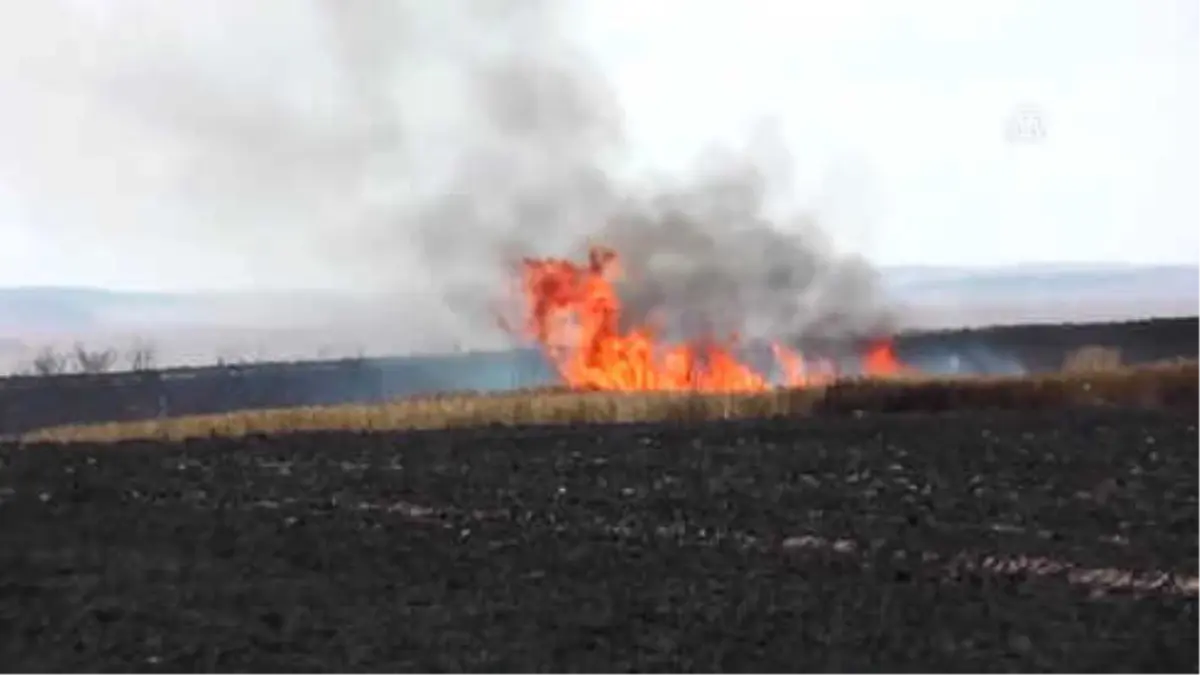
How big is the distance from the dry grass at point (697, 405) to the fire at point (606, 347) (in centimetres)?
573

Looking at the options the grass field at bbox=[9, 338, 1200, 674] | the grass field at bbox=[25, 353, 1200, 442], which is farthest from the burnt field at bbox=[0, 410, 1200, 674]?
the grass field at bbox=[25, 353, 1200, 442]

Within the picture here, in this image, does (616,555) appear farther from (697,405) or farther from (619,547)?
(697,405)

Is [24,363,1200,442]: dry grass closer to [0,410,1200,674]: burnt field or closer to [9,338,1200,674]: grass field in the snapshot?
[9,338,1200,674]: grass field

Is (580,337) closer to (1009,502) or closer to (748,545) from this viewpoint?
(1009,502)

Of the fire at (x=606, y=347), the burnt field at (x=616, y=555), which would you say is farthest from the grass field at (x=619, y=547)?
the fire at (x=606, y=347)

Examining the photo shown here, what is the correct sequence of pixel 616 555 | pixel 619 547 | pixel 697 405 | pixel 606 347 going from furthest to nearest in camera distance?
pixel 606 347, pixel 697 405, pixel 619 547, pixel 616 555

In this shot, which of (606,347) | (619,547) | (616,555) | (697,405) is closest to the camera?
(616,555)

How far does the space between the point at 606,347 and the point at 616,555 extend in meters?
24.2

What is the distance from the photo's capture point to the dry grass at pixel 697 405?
30.3 m

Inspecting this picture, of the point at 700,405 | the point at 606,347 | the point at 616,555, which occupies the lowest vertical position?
the point at 616,555

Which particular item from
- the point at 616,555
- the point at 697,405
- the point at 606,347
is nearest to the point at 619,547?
the point at 616,555

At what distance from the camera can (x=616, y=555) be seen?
15.8 m

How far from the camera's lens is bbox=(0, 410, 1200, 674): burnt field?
1212 centimetres

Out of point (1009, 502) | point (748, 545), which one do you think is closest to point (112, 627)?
point (748, 545)
